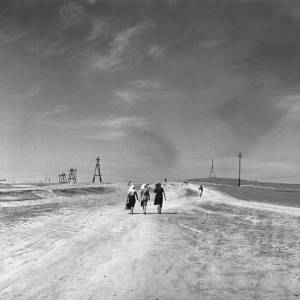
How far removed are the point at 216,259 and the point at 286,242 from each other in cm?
468

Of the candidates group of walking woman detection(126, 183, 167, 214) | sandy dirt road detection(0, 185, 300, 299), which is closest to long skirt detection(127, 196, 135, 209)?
group of walking woman detection(126, 183, 167, 214)

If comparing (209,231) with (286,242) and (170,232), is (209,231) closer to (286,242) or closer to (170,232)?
(170,232)

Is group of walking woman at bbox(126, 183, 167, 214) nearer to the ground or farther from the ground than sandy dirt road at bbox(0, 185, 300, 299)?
farther from the ground

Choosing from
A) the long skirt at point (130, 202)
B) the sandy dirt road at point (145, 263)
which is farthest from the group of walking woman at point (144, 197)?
the sandy dirt road at point (145, 263)

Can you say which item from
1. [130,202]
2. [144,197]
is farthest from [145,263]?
[144,197]

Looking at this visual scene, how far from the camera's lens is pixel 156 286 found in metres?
8.80

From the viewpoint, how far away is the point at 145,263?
426 inches

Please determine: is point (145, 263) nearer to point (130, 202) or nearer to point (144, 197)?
point (130, 202)

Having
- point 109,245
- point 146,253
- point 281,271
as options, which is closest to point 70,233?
point 109,245

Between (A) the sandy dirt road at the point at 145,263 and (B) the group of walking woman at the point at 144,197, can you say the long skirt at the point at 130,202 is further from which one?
(A) the sandy dirt road at the point at 145,263

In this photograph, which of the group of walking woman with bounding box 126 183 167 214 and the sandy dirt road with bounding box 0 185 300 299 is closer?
the sandy dirt road with bounding box 0 185 300 299

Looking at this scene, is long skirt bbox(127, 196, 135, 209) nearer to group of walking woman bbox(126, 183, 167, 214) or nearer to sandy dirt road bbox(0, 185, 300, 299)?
group of walking woman bbox(126, 183, 167, 214)

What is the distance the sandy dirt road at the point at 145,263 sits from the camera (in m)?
8.55

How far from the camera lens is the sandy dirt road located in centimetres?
855
